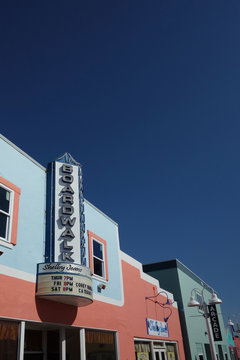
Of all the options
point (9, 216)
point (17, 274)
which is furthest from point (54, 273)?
point (9, 216)

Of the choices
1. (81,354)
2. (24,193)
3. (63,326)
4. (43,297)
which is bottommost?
(81,354)

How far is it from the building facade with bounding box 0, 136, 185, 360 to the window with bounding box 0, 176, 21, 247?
26 mm

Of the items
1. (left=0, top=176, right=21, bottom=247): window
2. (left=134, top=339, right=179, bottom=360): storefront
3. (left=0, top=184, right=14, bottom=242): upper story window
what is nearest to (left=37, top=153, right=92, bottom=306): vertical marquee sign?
(left=0, top=176, right=21, bottom=247): window

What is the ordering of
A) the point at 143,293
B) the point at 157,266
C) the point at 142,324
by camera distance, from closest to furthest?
the point at 142,324 → the point at 143,293 → the point at 157,266

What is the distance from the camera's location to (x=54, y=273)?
9.31m

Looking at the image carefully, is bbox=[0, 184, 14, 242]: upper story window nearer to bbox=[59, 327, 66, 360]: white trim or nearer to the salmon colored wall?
the salmon colored wall

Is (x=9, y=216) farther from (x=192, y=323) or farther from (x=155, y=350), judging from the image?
(x=192, y=323)

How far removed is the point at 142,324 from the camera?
15422 millimetres

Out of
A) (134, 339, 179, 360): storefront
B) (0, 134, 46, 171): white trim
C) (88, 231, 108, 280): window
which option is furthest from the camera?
(134, 339, 179, 360): storefront

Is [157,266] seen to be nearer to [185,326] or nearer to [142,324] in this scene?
[185,326]

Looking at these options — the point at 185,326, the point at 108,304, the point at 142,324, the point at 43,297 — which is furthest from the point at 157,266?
the point at 43,297

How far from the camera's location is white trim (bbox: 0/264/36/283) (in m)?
8.38

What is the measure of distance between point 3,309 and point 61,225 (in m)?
3.12

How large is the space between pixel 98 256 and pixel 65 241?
3.24 meters
